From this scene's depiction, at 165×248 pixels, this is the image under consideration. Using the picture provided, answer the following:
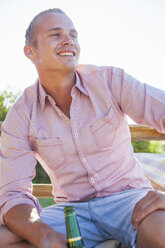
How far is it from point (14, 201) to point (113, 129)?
0.64 metres

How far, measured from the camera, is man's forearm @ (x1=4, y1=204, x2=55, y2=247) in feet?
4.06

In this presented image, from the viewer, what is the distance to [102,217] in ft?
4.85

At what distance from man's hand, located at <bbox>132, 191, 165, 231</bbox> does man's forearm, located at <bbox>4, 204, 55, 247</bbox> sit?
37 centimetres

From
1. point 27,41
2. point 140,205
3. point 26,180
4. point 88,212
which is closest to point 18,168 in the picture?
point 26,180

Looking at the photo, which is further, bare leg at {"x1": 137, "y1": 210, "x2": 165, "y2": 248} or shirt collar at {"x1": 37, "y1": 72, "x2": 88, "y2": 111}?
shirt collar at {"x1": 37, "y1": 72, "x2": 88, "y2": 111}

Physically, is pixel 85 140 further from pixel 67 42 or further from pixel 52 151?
pixel 67 42

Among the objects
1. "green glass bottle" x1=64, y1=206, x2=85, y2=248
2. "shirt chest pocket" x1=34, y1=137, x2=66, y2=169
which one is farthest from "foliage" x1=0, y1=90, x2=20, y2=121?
"green glass bottle" x1=64, y1=206, x2=85, y2=248

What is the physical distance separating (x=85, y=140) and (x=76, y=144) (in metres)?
0.05

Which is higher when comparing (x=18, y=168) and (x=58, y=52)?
(x=58, y=52)

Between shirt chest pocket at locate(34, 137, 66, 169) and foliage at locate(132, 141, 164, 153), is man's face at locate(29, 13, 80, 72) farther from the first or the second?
foliage at locate(132, 141, 164, 153)

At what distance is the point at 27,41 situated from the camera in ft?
6.56

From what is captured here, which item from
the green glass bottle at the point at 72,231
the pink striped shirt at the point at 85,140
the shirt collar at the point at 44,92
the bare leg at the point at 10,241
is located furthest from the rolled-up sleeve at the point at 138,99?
the bare leg at the point at 10,241

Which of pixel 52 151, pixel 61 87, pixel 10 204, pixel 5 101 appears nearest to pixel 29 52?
pixel 61 87

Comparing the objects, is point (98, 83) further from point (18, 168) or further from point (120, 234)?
point (120, 234)
